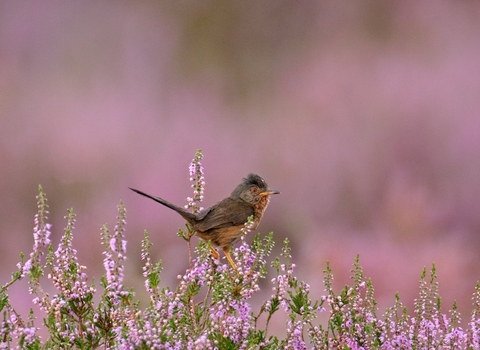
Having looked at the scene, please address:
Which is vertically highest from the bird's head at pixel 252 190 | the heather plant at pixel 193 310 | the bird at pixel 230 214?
the bird's head at pixel 252 190

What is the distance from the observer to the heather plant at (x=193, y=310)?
1.29 metres

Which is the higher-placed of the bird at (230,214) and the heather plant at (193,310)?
the bird at (230,214)

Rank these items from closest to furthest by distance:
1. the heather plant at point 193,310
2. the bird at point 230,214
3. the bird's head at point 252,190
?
the heather plant at point 193,310
the bird at point 230,214
the bird's head at point 252,190

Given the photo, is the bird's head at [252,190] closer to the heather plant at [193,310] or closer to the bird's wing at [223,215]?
the bird's wing at [223,215]

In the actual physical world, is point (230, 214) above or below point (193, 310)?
above

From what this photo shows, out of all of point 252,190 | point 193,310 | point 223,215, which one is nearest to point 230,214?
point 223,215

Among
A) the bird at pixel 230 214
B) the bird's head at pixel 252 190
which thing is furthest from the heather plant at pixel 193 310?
the bird's head at pixel 252 190

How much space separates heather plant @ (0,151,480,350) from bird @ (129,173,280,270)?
0.55 m

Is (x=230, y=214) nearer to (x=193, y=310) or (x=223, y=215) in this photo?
(x=223, y=215)

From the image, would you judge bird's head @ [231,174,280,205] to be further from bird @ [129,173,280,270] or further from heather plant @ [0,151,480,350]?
heather plant @ [0,151,480,350]

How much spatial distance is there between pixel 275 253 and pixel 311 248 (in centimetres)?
19

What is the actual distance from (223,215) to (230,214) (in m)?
0.05

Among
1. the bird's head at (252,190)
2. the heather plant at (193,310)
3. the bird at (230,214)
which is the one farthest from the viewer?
the bird's head at (252,190)

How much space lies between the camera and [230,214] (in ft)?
7.49
